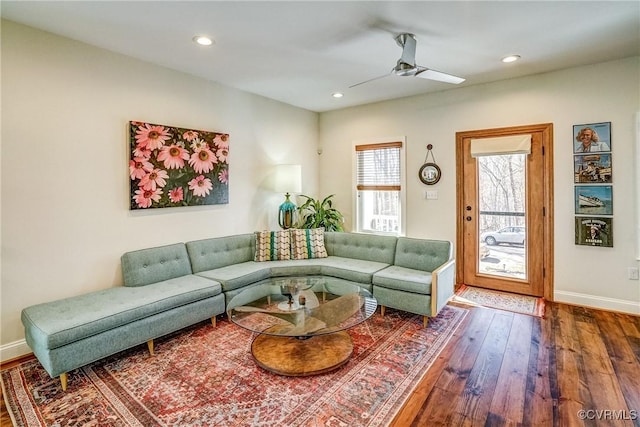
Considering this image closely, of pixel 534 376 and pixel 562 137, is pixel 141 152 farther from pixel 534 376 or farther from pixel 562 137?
pixel 562 137

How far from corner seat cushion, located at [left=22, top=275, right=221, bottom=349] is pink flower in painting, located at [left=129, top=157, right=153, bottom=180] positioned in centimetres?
110

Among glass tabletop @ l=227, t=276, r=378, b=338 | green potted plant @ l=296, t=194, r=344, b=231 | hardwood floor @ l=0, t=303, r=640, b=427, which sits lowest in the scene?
hardwood floor @ l=0, t=303, r=640, b=427

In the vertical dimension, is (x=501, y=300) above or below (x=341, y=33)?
below

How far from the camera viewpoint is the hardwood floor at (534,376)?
1933 mm

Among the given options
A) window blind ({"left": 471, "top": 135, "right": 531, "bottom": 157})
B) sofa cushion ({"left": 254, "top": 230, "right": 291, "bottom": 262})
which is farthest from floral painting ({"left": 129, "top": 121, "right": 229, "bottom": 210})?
window blind ({"left": 471, "top": 135, "right": 531, "bottom": 157})

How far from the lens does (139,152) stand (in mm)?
3268

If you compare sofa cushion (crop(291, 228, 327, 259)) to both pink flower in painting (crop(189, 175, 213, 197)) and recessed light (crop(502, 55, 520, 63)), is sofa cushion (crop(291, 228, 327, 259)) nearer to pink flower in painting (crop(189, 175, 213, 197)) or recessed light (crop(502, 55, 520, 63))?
pink flower in painting (crop(189, 175, 213, 197))

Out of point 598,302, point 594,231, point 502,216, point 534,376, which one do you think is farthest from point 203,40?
point 598,302

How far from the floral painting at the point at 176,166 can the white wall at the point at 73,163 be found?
10 cm

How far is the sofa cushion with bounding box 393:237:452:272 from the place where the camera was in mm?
3621

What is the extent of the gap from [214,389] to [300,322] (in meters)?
0.74

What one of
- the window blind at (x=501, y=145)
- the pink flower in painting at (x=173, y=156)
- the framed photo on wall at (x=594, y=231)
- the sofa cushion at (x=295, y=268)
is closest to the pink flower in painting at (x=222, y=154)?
the pink flower in painting at (x=173, y=156)

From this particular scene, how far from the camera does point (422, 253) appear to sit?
3736 millimetres

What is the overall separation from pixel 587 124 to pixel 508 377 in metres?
2.92
